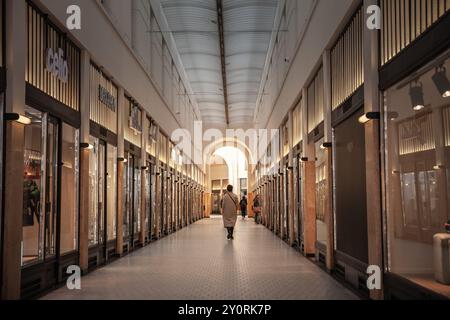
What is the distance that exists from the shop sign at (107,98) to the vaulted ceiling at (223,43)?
629 centimetres

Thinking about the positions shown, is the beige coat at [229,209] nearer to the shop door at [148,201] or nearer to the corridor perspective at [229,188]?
the corridor perspective at [229,188]

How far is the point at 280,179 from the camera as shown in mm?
18422

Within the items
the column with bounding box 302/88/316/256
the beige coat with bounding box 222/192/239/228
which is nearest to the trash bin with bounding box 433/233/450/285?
the column with bounding box 302/88/316/256

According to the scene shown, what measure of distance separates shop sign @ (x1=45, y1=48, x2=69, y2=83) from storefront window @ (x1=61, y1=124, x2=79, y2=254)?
2.50ft

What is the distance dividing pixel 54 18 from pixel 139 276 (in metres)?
4.05

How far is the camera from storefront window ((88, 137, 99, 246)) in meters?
9.85

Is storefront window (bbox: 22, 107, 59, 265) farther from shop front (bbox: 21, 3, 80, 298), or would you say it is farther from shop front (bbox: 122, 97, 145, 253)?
shop front (bbox: 122, 97, 145, 253)

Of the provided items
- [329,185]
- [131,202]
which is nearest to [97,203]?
[131,202]

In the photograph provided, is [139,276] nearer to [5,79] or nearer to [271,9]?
[5,79]

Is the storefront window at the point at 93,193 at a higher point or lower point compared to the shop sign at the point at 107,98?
lower

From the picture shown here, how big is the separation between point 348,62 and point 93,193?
5115 mm

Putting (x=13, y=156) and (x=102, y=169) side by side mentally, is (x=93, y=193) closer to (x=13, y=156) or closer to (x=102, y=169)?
(x=102, y=169)

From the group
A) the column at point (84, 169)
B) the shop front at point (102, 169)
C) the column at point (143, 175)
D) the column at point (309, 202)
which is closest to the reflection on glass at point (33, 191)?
the column at point (84, 169)

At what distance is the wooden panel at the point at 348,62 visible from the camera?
7.34 meters
